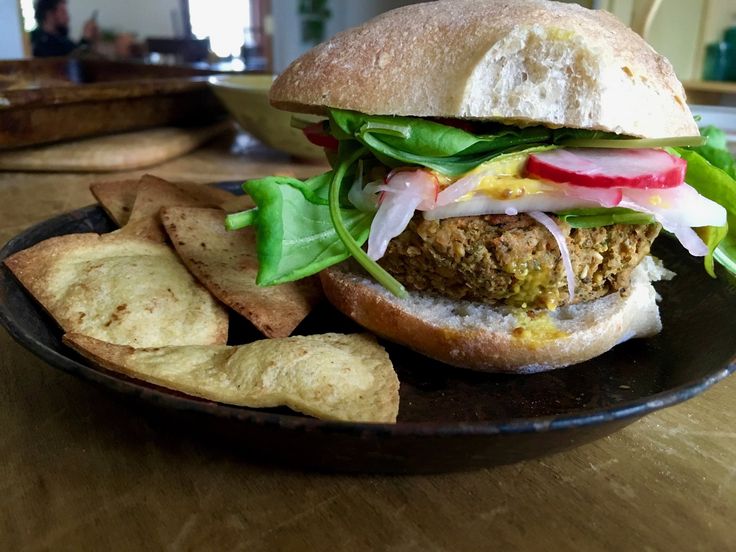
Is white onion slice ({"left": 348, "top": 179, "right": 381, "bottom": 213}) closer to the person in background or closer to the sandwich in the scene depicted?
the sandwich

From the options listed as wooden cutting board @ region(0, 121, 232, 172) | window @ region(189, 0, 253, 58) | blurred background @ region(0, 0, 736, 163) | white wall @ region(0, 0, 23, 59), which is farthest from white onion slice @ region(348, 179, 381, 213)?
window @ region(189, 0, 253, 58)

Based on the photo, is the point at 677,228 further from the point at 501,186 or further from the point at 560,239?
the point at 501,186

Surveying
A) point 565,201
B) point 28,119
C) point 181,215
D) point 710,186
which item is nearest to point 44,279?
point 181,215

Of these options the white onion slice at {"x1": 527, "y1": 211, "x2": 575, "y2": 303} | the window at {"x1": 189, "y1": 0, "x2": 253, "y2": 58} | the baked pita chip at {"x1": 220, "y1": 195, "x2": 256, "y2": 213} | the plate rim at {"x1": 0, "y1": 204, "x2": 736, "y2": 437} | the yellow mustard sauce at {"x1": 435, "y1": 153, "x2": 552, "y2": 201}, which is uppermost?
the yellow mustard sauce at {"x1": 435, "y1": 153, "x2": 552, "y2": 201}

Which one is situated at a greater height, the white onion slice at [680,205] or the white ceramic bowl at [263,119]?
the white onion slice at [680,205]

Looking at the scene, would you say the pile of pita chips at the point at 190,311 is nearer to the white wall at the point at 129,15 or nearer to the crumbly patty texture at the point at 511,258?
the crumbly patty texture at the point at 511,258

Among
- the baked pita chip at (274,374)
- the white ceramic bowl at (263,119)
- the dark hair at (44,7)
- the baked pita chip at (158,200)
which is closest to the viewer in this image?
the baked pita chip at (274,374)

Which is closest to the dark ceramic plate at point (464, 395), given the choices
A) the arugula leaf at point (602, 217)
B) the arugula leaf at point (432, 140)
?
the arugula leaf at point (602, 217)
